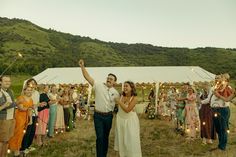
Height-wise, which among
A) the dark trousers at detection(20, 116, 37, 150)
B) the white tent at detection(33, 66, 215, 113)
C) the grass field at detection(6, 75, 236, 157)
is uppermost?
the white tent at detection(33, 66, 215, 113)

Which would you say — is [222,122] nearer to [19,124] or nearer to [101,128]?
[101,128]

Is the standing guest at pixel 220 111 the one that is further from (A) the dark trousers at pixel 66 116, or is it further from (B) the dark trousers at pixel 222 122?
(A) the dark trousers at pixel 66 116

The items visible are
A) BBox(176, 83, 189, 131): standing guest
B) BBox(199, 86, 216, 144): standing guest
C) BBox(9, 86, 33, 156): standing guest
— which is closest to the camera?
Result: BBox(9, 86, 33, 156): standing guest

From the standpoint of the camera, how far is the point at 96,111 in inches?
278

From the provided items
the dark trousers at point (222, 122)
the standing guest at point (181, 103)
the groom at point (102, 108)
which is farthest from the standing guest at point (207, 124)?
the groom at point (102, 108)

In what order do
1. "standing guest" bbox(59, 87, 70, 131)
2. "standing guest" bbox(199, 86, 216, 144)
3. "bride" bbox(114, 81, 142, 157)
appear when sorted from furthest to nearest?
"standing guest" bbox(59, 87, 70, 131) < "standing guest" bbox(199, 86, 216, 144) < "bride" bbox(114, 81, 142, 157)

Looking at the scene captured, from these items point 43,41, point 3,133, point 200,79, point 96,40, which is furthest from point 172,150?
point 96,40

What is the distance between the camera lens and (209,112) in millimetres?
10156

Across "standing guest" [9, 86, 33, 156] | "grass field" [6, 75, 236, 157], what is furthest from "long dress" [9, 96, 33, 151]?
"grass field" [6, 75, 236, 157]

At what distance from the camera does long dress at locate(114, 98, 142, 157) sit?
22.3 ft

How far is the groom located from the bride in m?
0.23

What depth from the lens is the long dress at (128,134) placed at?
6.79 meters

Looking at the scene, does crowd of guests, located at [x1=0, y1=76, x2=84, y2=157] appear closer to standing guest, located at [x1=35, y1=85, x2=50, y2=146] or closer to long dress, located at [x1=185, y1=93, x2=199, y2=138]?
standing guest, located at [x1=35, y1=85, x2=50, y2=146]

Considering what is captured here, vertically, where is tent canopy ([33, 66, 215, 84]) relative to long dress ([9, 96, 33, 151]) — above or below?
above
